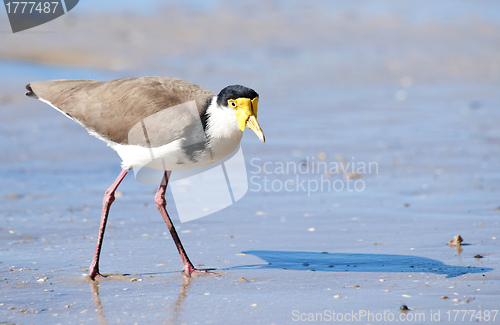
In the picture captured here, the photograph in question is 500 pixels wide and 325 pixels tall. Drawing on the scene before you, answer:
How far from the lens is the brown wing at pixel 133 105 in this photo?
17.6 ft

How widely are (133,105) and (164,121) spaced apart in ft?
1.23

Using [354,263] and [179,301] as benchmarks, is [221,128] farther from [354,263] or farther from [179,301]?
[354,263]

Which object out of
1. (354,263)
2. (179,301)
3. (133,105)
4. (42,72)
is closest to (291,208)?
(354,263)

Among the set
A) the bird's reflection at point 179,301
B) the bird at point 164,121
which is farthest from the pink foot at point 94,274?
the bird's reflection at point 179,301

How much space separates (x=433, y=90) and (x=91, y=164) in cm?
651

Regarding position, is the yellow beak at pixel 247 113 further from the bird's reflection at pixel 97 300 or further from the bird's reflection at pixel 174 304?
the bird's reflection at pixel 97 300

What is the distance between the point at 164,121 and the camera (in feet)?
17.7

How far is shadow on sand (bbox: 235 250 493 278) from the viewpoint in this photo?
5.32 metres

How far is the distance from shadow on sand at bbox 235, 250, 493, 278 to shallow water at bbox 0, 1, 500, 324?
22 mm

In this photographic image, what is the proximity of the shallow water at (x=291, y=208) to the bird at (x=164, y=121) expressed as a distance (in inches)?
18.9

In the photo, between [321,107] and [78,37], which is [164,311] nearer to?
[321,107]

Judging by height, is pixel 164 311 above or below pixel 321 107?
below

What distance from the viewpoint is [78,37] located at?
15820 millimetres

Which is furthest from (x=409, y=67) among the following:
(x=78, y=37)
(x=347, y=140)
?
(x=78, y=37)
